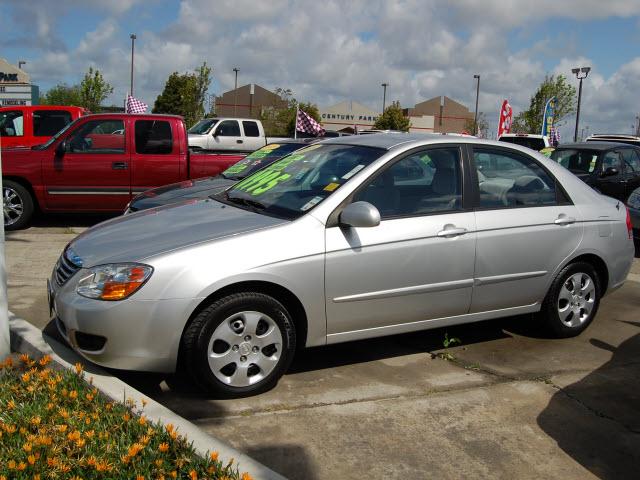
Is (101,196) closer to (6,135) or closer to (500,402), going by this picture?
(6,135)

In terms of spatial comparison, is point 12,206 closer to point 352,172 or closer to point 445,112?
point 352,172

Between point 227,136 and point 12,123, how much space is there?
7.39 m

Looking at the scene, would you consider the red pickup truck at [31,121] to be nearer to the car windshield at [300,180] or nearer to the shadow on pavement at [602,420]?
the car windshield at [300,180]

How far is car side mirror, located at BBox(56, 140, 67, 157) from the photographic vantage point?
9.70 m

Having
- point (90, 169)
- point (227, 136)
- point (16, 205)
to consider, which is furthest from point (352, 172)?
point (227, 136)

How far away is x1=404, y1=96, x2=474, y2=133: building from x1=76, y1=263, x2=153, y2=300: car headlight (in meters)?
71.8

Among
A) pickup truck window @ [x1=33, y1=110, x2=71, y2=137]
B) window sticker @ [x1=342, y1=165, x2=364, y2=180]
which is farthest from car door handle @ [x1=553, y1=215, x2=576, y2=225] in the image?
pickup truck window @ [x1=33, y1=110, x2=71, y2=137]

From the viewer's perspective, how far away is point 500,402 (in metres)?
4.20

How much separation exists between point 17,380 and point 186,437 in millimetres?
1404

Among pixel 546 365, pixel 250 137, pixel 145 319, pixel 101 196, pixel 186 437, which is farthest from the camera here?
pixel 250 137

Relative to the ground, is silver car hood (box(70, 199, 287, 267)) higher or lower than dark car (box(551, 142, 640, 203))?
lower

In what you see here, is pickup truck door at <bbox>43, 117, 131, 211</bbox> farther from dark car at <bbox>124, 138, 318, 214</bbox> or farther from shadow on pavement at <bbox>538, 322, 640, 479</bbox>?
shadow on pavement at <bbox>538, 322, 640, 479</bbox>

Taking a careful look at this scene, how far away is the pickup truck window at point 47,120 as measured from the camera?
13578mm

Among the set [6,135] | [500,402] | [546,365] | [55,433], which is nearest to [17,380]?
[55,433]
